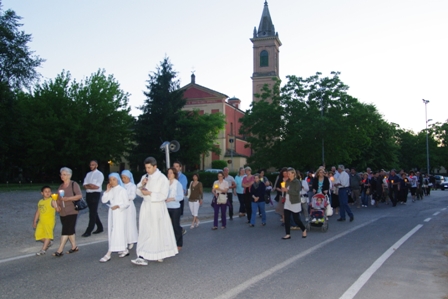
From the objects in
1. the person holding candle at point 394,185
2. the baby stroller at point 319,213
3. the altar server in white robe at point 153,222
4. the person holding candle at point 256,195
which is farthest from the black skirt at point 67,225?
the person holding candle at point 394,185

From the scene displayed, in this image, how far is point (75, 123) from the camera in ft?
154

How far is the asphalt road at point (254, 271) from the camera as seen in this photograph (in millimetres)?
6113

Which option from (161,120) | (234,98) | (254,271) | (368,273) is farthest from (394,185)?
(234,98)

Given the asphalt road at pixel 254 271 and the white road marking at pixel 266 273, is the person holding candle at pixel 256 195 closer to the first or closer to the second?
the asphalt road at pixel 254 271

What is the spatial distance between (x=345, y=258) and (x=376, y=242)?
2492 mm

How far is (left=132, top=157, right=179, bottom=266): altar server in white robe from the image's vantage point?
796cm

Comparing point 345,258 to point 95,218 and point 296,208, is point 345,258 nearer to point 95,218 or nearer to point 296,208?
point 296,208

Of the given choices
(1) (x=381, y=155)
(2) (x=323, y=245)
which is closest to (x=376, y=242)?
(2) (x=323, y=245)

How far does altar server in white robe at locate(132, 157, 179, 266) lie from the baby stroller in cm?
579

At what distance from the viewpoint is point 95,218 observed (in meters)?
12.3

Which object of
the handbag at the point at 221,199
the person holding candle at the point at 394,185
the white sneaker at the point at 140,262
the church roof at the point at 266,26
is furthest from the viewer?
the church roof at the point at 266,26

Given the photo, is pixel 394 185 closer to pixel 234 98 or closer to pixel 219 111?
pixel 219 111

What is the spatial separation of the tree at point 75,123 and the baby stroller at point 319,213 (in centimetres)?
3688

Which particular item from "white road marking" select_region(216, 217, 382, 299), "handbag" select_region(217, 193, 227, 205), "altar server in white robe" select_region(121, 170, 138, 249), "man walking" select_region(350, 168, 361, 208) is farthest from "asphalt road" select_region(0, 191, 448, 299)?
"man walking" select_region(350, 168, 361, 208)
